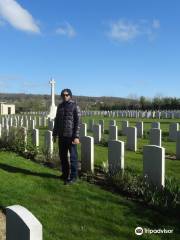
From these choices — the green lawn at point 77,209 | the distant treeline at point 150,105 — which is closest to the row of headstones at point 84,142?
the green lawn at point 77,209

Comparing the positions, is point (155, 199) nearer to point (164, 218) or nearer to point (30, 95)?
point (164, 218)

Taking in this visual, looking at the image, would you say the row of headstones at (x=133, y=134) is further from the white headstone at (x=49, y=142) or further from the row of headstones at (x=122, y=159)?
the row of headstones at (x=122, y=159)

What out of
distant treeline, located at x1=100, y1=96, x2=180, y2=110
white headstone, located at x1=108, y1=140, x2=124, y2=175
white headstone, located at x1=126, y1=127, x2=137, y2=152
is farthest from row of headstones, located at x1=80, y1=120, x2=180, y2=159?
distant treeline, located at x1=100, y1=96, x2=180, y2=110

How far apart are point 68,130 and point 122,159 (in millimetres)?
1288

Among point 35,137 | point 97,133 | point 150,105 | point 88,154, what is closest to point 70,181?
point 88,154

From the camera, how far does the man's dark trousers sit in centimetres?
797

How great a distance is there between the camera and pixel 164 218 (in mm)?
5887

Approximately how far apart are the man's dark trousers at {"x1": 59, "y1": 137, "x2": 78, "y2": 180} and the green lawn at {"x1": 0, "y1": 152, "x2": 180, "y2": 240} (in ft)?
0.72

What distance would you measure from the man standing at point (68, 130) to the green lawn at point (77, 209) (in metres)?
0.30

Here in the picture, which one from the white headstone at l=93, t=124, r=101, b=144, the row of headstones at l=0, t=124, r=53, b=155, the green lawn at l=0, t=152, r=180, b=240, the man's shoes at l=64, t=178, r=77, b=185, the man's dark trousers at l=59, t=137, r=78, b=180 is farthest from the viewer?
the white headstone at l=93, t=124, r=101, b=144

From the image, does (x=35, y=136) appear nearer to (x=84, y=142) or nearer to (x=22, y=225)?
(x=84, y=142)

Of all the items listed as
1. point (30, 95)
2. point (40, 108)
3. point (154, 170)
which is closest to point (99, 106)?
point (40, 108)

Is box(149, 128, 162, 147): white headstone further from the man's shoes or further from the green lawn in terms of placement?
the man's shoes

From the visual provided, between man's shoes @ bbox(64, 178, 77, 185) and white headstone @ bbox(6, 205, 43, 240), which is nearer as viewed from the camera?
white headstone @ bbox(6, 205, 43, 240)
